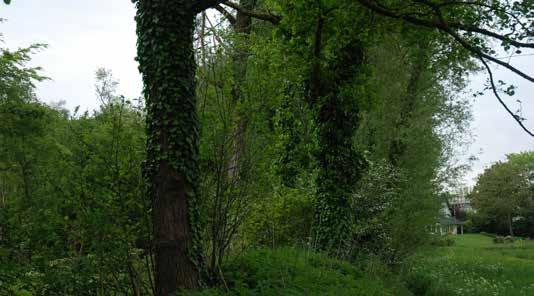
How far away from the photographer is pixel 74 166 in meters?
6.19

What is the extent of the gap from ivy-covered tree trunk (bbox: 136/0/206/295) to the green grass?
624 millimetres

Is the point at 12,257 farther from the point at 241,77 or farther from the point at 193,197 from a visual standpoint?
the point at 241,77

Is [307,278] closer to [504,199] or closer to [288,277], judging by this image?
[288,277]

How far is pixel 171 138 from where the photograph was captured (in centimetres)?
657

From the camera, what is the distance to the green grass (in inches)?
263

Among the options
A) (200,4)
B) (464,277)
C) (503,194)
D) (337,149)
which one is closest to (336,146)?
(337,149)

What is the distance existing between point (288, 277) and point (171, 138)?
249 cm

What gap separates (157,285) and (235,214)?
144 cm

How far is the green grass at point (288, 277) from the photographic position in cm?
668

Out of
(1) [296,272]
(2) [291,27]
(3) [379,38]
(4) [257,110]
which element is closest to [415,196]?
(3) [379,38]

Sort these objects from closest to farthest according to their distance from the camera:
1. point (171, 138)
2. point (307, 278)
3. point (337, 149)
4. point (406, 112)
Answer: point (171, 138), point (307, 278), point (337, 149), point (406, 112)

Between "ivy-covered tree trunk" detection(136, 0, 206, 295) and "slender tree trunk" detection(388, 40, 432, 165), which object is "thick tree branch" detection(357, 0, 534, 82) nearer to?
"ivy-covered tree trunk" detection(136, 0, 206, 295)

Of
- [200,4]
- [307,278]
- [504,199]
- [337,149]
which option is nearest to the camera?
[200,4]

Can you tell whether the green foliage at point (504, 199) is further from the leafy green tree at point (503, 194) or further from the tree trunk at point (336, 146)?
the tree trunk at point (336, 146)
